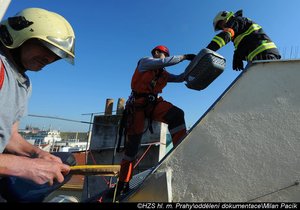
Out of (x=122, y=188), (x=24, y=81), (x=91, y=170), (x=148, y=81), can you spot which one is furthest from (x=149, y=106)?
(x=24, y=81)

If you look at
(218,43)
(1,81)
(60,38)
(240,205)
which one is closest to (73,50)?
(60,38)

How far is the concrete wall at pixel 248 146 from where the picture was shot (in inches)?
80.6

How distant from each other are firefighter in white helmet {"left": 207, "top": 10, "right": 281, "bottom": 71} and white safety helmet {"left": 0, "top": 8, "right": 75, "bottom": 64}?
7.49 feet

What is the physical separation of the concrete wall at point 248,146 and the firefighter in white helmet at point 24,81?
37.0 inches

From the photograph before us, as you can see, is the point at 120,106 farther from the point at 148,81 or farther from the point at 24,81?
the point at 24,81

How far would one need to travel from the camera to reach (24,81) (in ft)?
6.48

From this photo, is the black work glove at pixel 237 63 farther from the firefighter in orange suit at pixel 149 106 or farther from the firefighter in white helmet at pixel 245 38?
the firefighter in orange suit at pixel 149 106

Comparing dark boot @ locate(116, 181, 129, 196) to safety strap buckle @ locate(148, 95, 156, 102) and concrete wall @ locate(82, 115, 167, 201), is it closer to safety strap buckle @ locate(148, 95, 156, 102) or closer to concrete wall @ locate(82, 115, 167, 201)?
safety strap buckle @ locate(148, 95, 156, 102)

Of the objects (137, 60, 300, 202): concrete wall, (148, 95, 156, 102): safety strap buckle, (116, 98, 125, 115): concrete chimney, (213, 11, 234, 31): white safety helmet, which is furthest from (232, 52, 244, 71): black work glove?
(116, 98, 125, 115): concrete chimney

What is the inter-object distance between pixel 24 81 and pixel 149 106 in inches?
78.7

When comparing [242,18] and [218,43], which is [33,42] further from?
[242,18]

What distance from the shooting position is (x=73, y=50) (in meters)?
2.27

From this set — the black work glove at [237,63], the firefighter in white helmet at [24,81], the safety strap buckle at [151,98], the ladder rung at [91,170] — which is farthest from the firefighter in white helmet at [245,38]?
the firefighter in white helmet at [24,81]

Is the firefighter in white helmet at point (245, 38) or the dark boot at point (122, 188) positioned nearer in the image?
the dark boot at point (122, 188)
